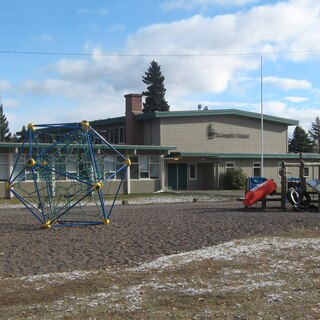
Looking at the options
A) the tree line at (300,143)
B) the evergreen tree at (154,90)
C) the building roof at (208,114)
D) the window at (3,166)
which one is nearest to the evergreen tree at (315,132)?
the tree line at (300,143)

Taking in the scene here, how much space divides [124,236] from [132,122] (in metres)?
28.7

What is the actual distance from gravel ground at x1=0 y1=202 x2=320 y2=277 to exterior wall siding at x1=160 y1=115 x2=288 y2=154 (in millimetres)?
21161

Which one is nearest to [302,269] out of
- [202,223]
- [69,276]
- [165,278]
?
[165,278]

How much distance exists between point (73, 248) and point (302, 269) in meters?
5.36

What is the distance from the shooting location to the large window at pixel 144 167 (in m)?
37.3

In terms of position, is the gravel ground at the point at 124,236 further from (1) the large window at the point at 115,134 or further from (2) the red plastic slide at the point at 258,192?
(1) the large window at the point at 115,134

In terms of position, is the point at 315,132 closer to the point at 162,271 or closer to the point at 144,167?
the point at 144,167

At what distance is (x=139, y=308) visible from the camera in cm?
666

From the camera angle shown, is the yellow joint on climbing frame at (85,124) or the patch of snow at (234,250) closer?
the patch of snow at (234,250)

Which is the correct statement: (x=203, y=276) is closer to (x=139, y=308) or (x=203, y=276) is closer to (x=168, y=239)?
(x=139, y=308)

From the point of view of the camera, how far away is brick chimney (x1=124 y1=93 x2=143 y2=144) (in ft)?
138

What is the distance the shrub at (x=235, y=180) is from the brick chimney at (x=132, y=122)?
708 cm

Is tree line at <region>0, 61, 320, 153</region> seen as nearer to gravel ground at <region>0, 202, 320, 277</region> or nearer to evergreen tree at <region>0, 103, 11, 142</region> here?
evergreen tree at <region>0, 103, 11, 142</region>

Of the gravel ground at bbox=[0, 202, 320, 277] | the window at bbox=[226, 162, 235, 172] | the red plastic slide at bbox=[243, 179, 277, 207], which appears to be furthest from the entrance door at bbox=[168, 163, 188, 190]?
the gravel ground at bbox=[0, 202, 320, 277]
